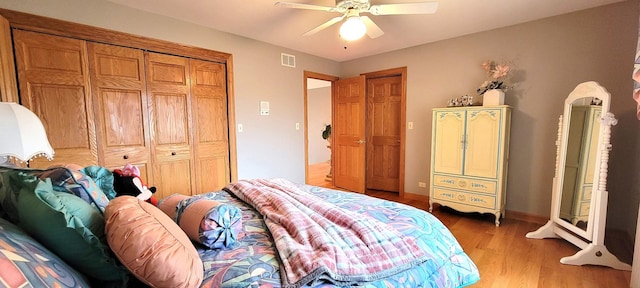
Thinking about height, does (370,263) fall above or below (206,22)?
below

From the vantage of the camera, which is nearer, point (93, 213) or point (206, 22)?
point (93, 213)

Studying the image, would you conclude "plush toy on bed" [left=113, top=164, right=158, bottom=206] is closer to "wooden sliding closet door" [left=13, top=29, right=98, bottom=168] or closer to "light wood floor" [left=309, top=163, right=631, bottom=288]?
"wooden sliding closet door" [left=13, top=29, right=98, bottom=168]

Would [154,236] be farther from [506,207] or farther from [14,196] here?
[506,207]

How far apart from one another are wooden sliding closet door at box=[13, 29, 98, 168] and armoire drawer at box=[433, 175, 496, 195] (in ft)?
12.3

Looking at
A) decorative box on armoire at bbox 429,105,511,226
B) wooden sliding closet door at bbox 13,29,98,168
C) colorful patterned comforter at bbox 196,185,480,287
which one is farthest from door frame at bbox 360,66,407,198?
wooden sliding closet door at bbox 13,29,98,168

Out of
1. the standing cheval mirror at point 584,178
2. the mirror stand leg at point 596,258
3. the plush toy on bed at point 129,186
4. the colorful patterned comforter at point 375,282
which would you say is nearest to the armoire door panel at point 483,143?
the standing cheval mirror at point 584,178

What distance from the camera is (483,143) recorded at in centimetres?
288

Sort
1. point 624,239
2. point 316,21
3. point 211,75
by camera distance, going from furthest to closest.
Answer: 1. point 211,75
2. point 316,21
3. point 624,239

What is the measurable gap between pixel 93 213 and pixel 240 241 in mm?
566

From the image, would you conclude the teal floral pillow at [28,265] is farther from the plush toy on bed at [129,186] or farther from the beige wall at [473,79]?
the beige wall at [473,79]

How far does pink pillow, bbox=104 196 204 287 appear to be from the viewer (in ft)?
2.49

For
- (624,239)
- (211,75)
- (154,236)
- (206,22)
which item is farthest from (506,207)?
(206,22)

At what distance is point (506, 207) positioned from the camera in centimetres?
316

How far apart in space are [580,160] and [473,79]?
141 centimetres
